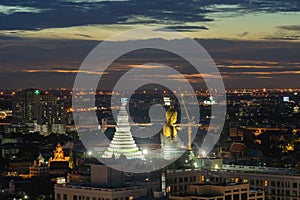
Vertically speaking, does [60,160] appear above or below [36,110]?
below

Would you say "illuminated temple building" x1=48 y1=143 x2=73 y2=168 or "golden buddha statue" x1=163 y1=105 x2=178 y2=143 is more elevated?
"golden buddha statue" x1=163 y1=105 x2=178 y2=143

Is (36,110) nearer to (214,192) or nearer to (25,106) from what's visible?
(25,106)

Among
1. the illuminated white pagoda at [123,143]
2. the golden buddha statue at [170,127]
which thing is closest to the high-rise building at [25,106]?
the illuminated white pagoda at [123,143]

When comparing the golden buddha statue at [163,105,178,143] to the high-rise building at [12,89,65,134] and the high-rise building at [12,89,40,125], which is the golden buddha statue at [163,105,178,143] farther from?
the high-rise building at [12,89,40,125]

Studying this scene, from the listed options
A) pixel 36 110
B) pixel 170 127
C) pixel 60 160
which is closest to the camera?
pixel 170 127

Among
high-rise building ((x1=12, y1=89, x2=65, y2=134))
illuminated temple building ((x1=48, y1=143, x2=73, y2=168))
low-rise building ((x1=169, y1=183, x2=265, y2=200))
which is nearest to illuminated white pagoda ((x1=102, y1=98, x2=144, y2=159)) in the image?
illuminated temple building ((x1=48, y1=143, x2=73, y2=168))

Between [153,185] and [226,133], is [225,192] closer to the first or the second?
[153,185]

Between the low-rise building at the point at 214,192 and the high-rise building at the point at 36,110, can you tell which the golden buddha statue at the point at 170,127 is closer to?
the low-rise building at the point at 214,192

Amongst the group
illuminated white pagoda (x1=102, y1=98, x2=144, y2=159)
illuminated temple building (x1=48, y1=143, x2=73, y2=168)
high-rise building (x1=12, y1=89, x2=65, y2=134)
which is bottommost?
illuminated temple building (x1=48, y1=143, x2=73, y2=168)

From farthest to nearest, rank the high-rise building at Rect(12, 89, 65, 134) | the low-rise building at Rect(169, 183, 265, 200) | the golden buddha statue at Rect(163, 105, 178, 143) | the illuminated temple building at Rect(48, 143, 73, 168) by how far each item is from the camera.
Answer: the high-rise building at Rect(12, 89, 65, 134)
the illuminated temple building at Rect(48, 143, 73, 168)
the golden buddha statue at Rect(163, 105, 178, 143)
the low-rise building at Rect(169, 183, 265, 200)

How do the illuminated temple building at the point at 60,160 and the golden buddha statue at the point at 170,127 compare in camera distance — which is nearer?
the golden buddha statue at the point at 170,127

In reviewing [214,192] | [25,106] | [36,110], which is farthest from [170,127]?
[25,106]

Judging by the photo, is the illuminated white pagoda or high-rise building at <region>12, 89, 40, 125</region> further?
high-rise building at <region>12, 89, 40, 125</region>

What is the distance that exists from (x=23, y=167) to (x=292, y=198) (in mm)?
37603
